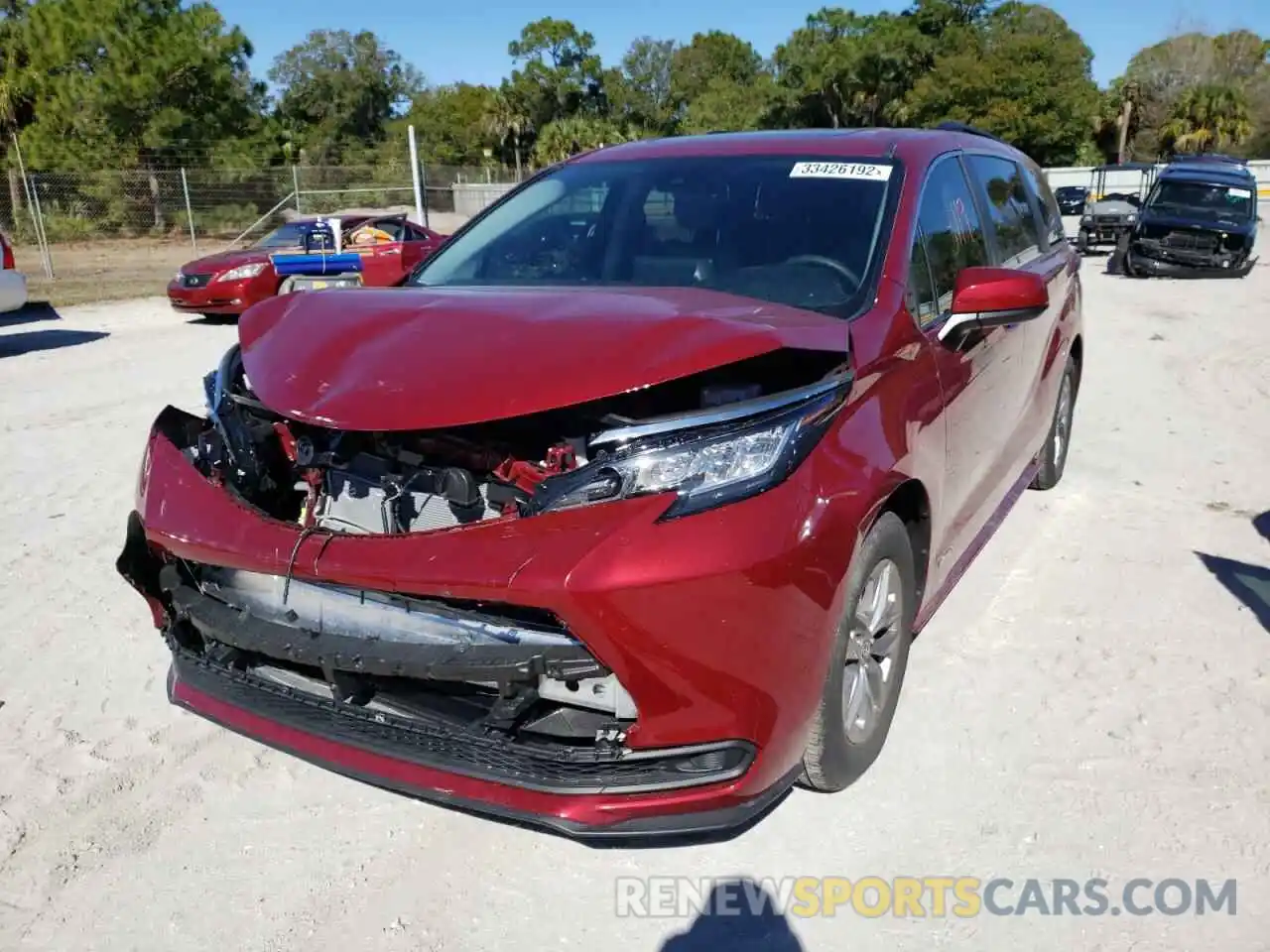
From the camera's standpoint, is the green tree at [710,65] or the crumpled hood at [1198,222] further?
the green tree at [710,65]

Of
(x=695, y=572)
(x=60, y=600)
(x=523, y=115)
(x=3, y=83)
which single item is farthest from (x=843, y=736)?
(x=523, y=115)

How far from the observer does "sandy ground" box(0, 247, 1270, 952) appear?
2535 millimetres

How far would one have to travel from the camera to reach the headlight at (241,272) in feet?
42.9

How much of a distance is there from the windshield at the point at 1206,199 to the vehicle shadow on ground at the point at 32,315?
57.9 feet

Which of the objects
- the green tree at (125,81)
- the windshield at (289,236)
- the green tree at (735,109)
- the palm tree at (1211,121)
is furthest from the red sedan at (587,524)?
the palm tree at (1211,121)

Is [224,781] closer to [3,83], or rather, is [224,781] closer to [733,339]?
[733,339]

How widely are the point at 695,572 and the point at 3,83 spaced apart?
115 feet

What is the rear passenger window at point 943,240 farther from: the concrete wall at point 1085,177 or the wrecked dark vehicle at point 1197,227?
the concrete wall at point 1085,177

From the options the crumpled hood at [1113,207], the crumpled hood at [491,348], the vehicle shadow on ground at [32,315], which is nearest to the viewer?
the crumpled hood at [491,348]

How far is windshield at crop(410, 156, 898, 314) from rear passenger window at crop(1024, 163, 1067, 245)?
84.9 inches

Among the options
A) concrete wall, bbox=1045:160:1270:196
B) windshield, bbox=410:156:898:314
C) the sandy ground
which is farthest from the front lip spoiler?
concrete wall, bbox=1045:160:1270:196

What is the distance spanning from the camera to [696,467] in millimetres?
2377

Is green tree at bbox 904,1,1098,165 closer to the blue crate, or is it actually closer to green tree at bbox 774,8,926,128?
green tree at bbox 774,8,926,128

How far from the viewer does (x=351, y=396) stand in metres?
2.54
